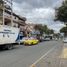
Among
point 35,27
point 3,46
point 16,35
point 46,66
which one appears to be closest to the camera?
point 46,66

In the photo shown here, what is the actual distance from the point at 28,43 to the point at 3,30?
67.9 feet

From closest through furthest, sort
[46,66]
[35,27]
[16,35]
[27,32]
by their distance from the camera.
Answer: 1. [46,66]
2. [16,35]
3. [27,32]
4. [35,27]

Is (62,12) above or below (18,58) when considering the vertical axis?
above

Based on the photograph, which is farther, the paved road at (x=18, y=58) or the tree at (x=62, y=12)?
the tree at (x=62, y=12)

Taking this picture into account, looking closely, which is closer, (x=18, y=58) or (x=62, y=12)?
(x=18, y=58)

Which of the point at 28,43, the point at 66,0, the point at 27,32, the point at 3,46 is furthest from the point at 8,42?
the point at 27,32

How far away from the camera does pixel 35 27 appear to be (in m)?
126

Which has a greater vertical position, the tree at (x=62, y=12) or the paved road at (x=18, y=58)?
the tree at (x=62, y=12)

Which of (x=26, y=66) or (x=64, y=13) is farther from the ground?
(x=64, y=13)

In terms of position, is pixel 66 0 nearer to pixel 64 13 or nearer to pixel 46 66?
pixel 64 13

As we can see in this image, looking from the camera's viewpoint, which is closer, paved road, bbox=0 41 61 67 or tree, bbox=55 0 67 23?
paved road, bbox=0 41 61 67

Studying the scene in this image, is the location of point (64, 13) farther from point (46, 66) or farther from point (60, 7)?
point (46, 66)

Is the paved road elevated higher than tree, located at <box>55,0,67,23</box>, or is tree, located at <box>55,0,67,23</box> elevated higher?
tree, located at <box>55,0,67,23</box>

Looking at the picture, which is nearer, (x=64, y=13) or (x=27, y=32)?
(x=64, y=13)
